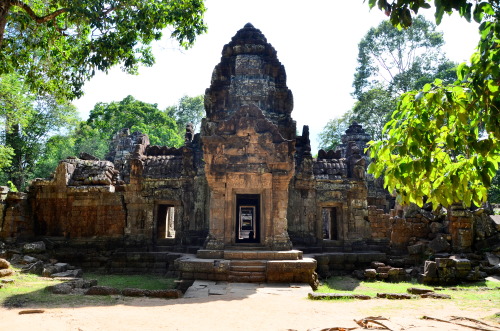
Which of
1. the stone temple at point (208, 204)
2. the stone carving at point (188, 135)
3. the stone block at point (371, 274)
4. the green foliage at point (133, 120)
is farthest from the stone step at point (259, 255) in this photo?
the green foliage at point (133, 120)

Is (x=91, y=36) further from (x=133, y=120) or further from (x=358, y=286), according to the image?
(x=133, y=120)

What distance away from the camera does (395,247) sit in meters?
14.4

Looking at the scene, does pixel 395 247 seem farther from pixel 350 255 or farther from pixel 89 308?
pixel 89 308

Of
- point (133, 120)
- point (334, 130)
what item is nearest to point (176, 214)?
point (133, 120)

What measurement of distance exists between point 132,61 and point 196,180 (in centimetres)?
503

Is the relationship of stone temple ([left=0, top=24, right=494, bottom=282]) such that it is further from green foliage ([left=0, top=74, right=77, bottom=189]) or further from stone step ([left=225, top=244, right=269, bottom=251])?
green foliage ([left=0, top=74, right=77, bottom=189])

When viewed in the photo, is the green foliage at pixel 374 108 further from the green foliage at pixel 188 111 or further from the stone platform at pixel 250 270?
the stone platform at pixel 250 270

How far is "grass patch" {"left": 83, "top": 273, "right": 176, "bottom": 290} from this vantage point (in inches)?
400

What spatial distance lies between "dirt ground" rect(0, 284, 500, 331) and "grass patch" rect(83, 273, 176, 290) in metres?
2.43

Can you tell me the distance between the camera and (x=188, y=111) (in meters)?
41.0

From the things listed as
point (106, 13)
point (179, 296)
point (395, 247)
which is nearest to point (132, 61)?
point (106, 13)

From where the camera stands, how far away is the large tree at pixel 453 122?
2.60 metres

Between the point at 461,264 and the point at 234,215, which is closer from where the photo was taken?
the point at 461,264

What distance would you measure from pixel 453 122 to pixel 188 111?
3922 centimetres
